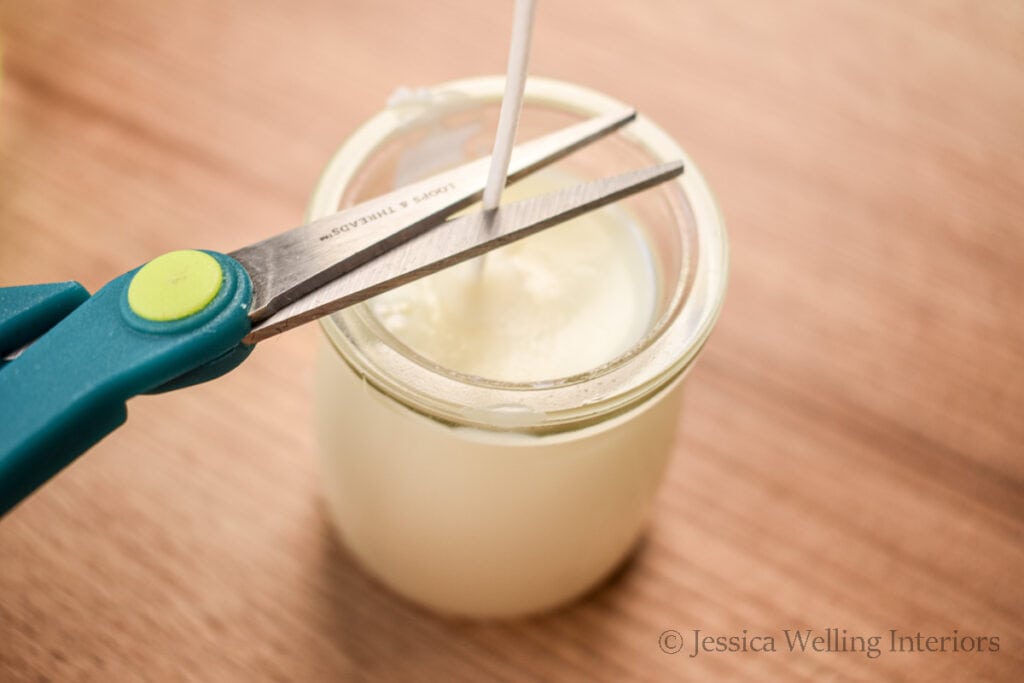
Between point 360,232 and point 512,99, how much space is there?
0.07 metres

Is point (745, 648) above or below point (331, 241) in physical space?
below

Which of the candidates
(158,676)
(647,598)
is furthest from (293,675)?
(647,598)

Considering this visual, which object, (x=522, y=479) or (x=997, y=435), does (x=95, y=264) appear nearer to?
(x=522, y=479)

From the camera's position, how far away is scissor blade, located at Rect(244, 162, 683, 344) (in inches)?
13.3

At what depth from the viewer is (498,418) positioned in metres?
0.35

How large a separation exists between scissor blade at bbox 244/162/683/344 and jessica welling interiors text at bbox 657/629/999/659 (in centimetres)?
22

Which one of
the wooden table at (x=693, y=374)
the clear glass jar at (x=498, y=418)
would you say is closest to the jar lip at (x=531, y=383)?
the clear glass jar at (x=498, y=418)

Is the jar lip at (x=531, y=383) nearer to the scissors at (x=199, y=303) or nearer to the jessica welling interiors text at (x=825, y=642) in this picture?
the scissors at (x=199, y=303)

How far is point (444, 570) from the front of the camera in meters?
0.44

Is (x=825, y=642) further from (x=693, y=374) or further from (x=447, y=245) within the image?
(x=447, y=245)

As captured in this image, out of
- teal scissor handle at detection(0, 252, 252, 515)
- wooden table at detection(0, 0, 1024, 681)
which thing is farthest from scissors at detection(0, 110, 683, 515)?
wooden table at detection(0, 0, 1024, 681)

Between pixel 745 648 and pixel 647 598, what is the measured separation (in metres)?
0.05

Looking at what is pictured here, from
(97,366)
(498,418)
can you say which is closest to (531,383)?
(498,418)

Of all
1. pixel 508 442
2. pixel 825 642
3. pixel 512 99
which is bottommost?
pixel 825 642
